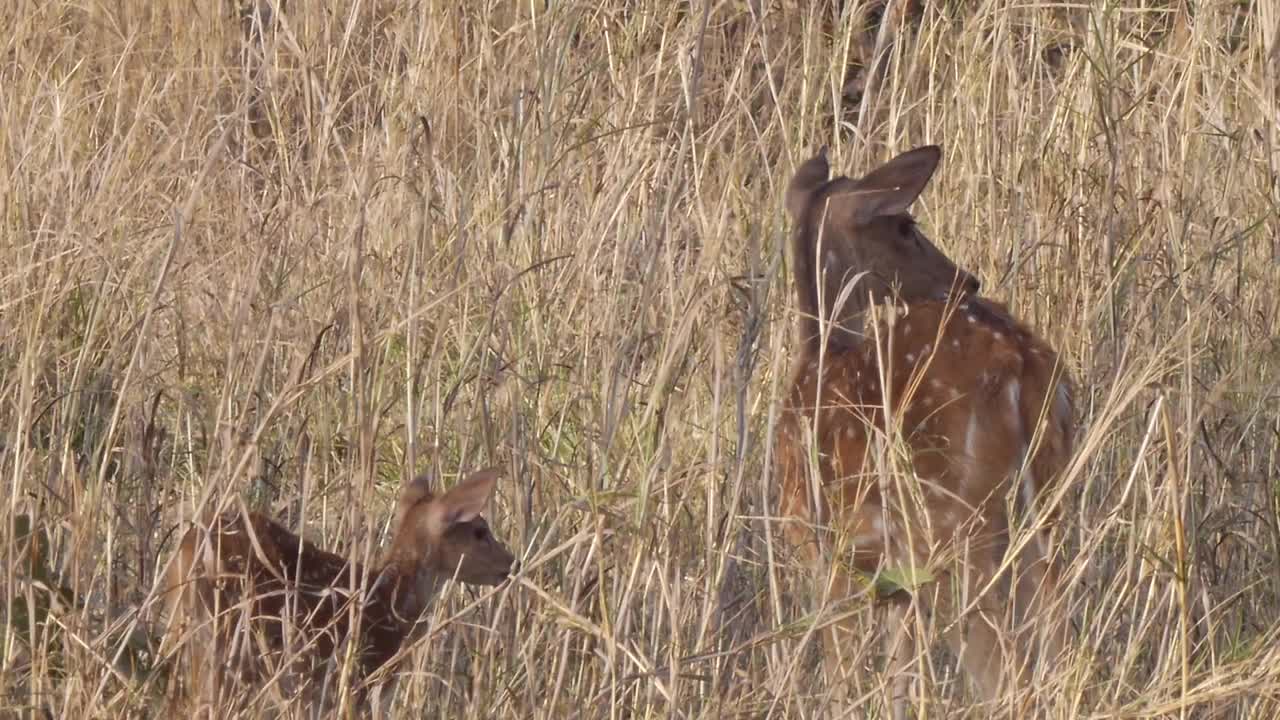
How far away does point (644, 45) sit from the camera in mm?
5387

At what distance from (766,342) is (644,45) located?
114 centimetres

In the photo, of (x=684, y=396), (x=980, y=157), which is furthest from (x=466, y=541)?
(x=980, y=157)

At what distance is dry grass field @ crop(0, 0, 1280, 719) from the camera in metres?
3.09

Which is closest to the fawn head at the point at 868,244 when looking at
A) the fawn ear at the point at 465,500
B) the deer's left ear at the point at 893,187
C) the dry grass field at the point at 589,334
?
the deer's left ear at the point at 893,187

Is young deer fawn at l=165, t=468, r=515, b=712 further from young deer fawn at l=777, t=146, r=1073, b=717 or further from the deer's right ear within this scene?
the deer's right ear

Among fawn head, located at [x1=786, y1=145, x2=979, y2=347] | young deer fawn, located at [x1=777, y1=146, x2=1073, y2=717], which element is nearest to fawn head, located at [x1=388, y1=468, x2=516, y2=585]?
young deer fawn, located at [x1=777, y1=146, x2=1073, y2=717]

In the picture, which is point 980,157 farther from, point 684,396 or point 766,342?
point 684,396

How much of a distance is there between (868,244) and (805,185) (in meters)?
0.18

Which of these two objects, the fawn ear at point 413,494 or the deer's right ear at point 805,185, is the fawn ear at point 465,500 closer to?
the fawn ear at point 413,494

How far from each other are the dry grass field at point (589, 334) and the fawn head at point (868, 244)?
0.34 ft

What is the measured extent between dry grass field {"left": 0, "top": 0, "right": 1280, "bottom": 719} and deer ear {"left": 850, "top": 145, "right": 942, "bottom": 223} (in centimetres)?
19

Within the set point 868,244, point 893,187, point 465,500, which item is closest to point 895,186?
point 893,187

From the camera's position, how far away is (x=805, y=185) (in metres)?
3.96

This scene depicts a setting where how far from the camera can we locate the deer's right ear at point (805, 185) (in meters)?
3.87
